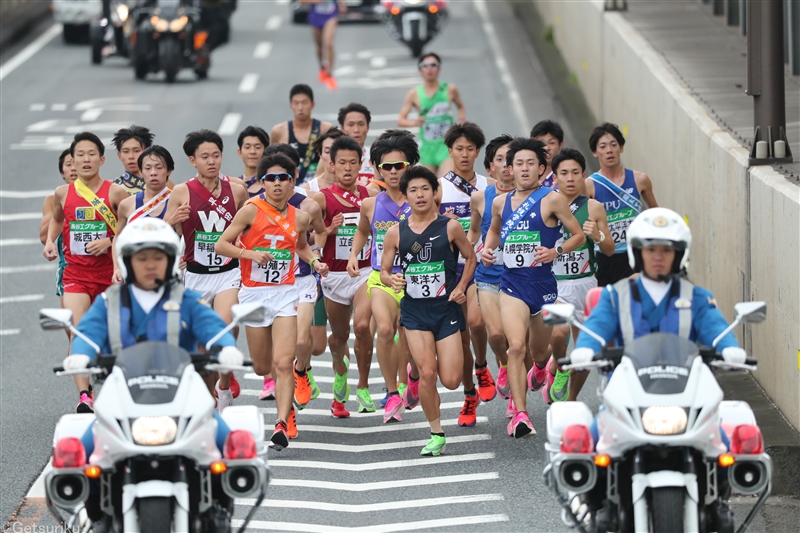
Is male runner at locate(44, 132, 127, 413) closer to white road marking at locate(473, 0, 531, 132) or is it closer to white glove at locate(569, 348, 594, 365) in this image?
white glove at locate(569, 348, 594, 365)

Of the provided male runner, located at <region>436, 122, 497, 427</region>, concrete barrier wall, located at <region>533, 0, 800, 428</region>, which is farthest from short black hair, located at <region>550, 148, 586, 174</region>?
concrete barrier wall, located at <region>533, 0, 800, 428</region>

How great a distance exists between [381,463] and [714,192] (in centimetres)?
497

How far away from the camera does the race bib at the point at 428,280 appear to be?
11.5 meters

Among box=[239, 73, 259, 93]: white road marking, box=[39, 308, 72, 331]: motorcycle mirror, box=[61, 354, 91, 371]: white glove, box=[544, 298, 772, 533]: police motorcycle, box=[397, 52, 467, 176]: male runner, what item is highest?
box=[239, 73, 259, 93]: white road marking

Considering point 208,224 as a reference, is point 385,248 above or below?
below

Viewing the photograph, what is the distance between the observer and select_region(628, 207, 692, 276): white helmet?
316 inches

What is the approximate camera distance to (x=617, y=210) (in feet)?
43.0

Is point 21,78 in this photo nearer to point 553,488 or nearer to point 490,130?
point 490,130

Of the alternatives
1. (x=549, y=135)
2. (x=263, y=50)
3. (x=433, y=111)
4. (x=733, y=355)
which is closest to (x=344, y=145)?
(x=549, y=135)

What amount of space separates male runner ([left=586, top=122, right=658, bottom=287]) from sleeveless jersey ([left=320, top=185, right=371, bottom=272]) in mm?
1995

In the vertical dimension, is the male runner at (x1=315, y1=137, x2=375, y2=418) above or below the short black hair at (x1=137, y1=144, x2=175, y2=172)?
below

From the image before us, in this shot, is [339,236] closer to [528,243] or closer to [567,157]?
[528,243]

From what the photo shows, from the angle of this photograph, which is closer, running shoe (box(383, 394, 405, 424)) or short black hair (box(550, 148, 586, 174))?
short black hair (box(550, 148, 586, 174))

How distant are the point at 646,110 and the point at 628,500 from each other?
1249cm
